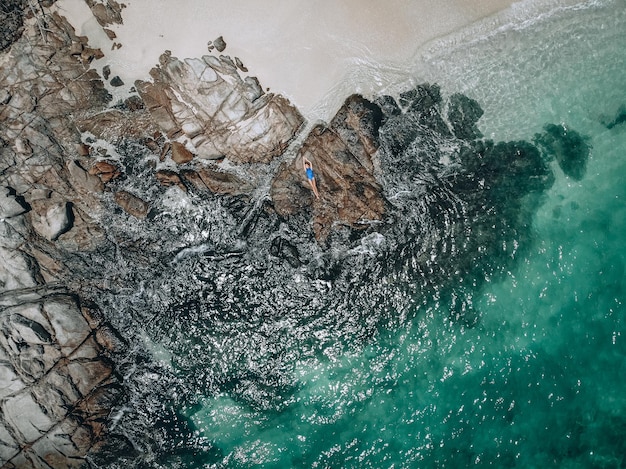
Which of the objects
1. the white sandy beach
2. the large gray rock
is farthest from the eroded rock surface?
the large gray rock

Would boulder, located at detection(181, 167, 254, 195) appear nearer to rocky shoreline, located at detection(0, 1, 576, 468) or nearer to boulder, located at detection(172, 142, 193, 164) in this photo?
rocky shoreline, located at detection(0, 1, 576, 468)

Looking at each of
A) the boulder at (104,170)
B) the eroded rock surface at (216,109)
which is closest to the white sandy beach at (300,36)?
the eroded rock surface at (216,109)

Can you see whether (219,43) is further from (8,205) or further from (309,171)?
(8,205)

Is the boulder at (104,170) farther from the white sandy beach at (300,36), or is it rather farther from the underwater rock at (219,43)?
the underwater rock at (219,43)

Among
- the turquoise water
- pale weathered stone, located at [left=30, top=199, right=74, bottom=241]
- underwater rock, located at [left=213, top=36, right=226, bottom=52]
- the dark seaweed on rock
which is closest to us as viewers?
underwater rock, located at [left=213, top=36, right=226, bottom=52]

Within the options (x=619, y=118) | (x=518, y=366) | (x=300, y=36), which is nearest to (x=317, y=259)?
(x=300, y=36)

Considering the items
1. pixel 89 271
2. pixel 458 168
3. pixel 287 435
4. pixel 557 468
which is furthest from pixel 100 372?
pixel 557 468
